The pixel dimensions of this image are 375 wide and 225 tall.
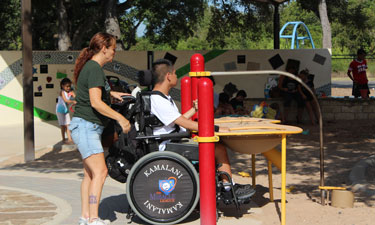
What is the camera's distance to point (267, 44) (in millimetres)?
60750

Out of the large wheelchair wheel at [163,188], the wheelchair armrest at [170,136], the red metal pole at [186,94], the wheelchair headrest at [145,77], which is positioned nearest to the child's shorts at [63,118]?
the red metal pole at [186,94]

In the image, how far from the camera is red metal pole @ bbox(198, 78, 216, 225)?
456cm

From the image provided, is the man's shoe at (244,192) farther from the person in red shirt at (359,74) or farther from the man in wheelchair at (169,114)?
the person in red shirt at (359,74)

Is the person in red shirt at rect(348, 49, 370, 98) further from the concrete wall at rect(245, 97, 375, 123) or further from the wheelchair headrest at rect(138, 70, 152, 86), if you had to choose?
the wheelchair headrest at rect(138, 70, 152, 86)

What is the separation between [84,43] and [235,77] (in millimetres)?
23205

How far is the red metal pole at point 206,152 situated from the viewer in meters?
4.56

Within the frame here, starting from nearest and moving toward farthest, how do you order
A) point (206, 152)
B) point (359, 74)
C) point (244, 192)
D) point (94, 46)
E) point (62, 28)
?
point (206, 152)
point (94, 46)
point (244, 192)
point (359, 74)
point (62, 28)

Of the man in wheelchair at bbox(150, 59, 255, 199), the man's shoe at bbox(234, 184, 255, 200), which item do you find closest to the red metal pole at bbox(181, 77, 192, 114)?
the man in wheelchair at bbox(150, 59, 255, 199)

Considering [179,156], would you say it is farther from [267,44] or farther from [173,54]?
[267,44]

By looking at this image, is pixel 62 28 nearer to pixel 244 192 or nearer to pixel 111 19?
pixel 111 19

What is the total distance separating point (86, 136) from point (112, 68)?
11.0 m

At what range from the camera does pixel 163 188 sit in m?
5.40

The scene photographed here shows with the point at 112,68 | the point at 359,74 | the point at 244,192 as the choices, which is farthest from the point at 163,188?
the point at 359,74

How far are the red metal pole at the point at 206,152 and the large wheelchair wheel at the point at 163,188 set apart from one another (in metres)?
0.79
